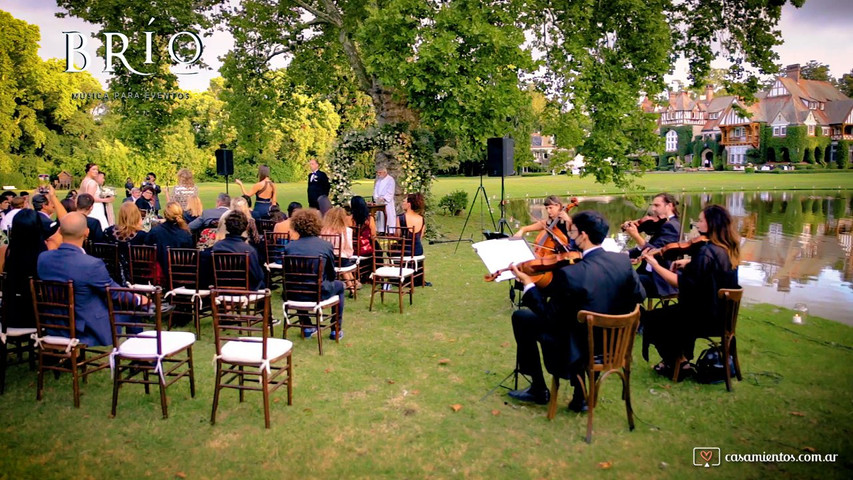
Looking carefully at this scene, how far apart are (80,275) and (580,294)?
4089mm

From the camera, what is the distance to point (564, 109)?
16.2 meters

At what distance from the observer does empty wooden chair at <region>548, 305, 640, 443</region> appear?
14.2 ft

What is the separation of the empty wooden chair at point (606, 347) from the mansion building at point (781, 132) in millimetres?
65395

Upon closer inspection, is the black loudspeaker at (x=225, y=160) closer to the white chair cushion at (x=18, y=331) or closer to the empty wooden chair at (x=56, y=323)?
the white chair cushion at (x=18, y=331)

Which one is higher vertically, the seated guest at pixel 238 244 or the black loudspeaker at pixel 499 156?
the black loudspeaker at pixel 499 156

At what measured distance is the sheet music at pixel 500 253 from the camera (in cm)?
484

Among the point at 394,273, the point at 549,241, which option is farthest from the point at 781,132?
the point at 394,273

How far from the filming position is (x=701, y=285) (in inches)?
217

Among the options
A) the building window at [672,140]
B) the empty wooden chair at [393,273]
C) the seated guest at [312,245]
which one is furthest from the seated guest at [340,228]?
the building window at [672,140]

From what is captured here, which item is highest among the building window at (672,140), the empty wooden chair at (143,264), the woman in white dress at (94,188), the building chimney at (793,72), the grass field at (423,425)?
the building chimney at (793,72)

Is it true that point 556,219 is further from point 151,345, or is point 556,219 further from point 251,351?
point 151,345

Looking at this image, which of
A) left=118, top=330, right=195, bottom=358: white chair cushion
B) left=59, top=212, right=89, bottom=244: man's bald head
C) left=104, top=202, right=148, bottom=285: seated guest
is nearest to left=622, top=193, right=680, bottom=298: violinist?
left=118, top=330, right=195, bottom=358: white chair cushion

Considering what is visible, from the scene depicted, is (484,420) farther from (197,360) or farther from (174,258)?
(174,258)

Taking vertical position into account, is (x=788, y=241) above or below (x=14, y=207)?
below
